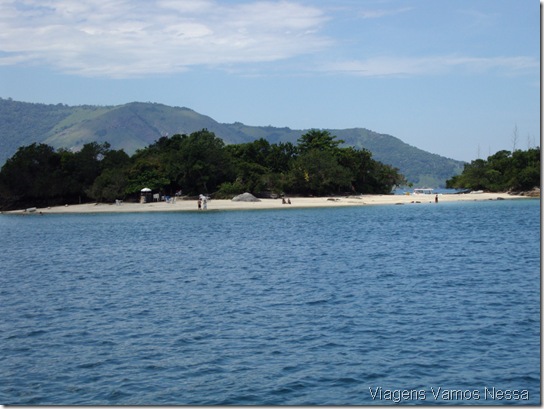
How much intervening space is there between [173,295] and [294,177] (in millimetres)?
66212

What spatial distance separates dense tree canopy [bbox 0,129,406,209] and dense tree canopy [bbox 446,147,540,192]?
15900mm

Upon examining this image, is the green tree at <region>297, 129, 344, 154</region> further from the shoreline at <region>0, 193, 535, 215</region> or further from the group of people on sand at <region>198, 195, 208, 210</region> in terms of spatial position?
the group of people on sand at <region>198, 195, 208, 210</region>

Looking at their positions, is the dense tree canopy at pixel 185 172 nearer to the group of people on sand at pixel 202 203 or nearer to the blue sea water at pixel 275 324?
the group of people on sand at pixel 202 203

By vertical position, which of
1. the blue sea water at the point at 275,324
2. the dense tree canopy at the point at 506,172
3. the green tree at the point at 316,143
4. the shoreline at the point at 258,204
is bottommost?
the blue sea water at the point at 275,324

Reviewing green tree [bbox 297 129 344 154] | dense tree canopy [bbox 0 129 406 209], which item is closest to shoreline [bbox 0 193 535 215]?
dense tree canopy [bbox 0 129 406 209]

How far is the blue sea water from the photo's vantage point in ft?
48.3

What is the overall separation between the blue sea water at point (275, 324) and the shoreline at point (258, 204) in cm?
3848

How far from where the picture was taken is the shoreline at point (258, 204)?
82.4m

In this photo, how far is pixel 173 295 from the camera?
2567 centimetres

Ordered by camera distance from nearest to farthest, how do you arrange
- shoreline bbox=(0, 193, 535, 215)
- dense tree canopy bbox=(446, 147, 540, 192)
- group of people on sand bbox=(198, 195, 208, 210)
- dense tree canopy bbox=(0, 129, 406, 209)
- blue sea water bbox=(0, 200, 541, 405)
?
blue sea water bbox=(0, 200, 541, 405), group of people on sand bbox=(198, 195, 208, 210), shoreline bbox=(0, 193, 535, 215), dense tree canopy bbox=(0, 129, 406, 209), dense tree canopy bbox=(446, 147, 540, 192)

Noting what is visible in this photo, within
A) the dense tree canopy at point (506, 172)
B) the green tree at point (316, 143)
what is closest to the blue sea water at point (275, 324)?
the dense tree canopy at point (506, 172)

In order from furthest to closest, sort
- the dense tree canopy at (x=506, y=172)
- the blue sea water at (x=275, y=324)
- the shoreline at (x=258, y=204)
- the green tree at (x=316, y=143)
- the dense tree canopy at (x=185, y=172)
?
the green tree at (x=316, y=143) < the dense tree canopy at (x=506, y=172) < the dense tree canopy at (x=185, y=172) < the shoreline at (x=258, y=204) < the blue sea water at (x=275, y=324)

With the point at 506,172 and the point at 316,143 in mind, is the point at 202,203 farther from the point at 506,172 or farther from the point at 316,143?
the point at 506,172

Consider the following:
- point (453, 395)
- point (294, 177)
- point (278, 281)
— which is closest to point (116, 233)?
point (278, 281)
